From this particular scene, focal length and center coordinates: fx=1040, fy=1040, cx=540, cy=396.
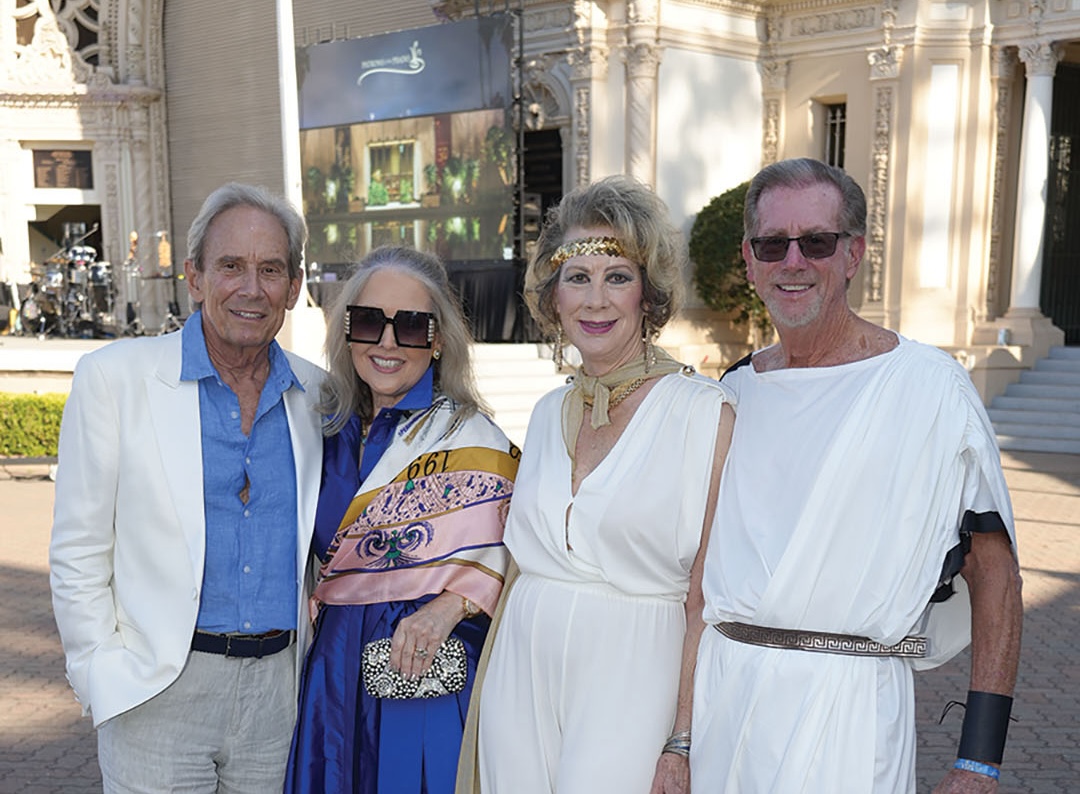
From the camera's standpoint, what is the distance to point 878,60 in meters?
15.9

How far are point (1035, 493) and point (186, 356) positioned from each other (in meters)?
10.4

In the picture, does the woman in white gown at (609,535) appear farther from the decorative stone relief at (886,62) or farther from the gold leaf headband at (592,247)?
the decorative stone relief at (886,62)

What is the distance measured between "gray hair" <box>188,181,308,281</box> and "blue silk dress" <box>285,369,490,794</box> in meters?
0.91

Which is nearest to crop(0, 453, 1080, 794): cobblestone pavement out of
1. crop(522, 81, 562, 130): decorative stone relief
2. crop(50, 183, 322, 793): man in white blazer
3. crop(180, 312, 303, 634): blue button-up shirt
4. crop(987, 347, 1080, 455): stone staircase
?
crop(50, 183, 322, 793): man in white blazer

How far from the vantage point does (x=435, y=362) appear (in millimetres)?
2816

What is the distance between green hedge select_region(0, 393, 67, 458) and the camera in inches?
465

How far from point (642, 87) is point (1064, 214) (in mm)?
7345

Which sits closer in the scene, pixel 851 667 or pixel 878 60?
pixel 851 667

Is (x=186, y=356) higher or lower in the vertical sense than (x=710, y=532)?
higher

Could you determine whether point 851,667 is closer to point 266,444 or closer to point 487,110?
point 266,444

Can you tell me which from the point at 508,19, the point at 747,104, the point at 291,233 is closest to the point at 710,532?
the point at 291,233

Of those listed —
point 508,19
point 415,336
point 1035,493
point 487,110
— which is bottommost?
point 1035,493

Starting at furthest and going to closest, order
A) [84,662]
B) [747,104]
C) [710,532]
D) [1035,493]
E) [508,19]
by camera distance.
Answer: [747,104] < [508,19] < [1035,493] < [84,662] < [710,532]

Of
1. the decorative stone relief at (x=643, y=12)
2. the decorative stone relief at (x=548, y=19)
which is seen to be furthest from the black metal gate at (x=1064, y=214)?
the decorative stone relief at (x=548, y=19)
